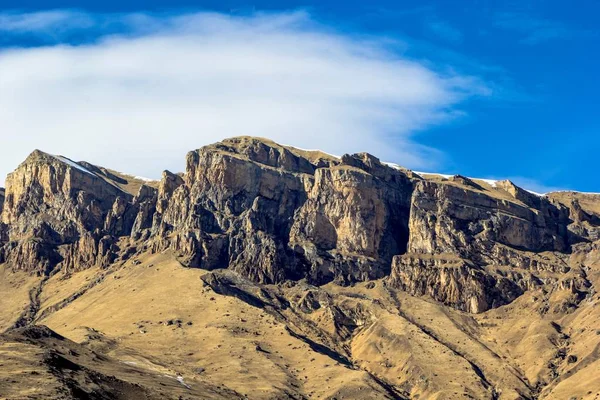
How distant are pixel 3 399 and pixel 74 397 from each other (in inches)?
620

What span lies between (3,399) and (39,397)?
25.1 feet

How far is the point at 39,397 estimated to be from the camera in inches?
7544

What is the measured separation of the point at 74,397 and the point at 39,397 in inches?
320

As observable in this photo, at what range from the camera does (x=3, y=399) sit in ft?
611

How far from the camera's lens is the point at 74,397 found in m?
198
